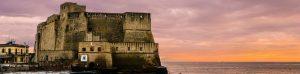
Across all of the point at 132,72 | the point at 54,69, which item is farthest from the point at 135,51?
the point at 54,69

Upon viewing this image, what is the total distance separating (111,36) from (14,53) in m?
19.1

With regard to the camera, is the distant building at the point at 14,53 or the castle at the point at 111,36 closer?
the castle at the point at 111,36

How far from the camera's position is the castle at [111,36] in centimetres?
6819

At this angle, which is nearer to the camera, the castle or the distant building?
the castle

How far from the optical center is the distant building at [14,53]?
250 feet

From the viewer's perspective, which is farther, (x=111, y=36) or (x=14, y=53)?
(x=14, y=53)

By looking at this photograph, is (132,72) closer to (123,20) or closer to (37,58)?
(123,20)

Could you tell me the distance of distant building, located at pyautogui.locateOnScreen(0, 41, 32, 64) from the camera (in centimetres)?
7605

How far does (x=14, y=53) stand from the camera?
81688mm

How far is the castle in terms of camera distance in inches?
2685

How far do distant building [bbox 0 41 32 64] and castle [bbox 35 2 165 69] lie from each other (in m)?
4.34

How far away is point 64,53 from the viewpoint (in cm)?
6788

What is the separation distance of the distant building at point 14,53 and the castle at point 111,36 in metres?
4.34

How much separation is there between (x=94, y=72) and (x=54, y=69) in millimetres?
4492
